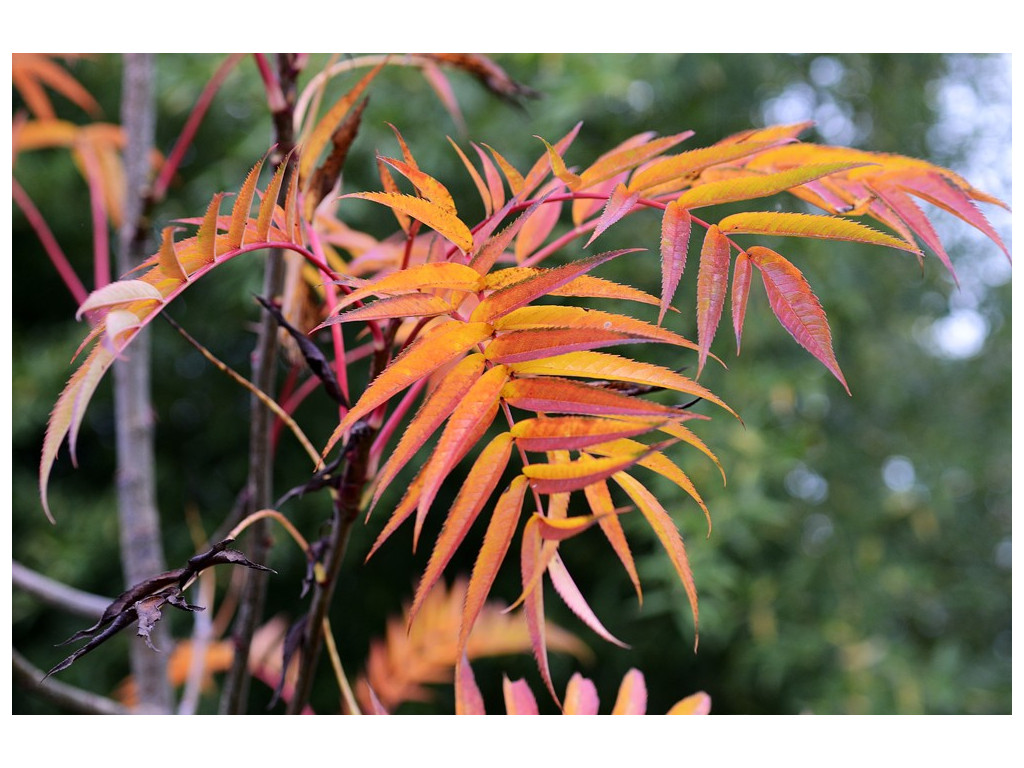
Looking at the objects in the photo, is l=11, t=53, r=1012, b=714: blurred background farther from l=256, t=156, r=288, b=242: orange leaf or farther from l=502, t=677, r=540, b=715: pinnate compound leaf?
l=256, t=156, r=288, b=242: orange leaf

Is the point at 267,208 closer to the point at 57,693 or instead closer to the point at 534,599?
the point at 534,599

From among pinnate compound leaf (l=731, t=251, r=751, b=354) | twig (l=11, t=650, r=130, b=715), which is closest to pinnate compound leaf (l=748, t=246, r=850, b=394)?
pinnate compound leaf (l=731, t=251, r=751, b=354)

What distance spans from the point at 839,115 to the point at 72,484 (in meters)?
1.75

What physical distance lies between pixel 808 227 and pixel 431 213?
0.39 ft

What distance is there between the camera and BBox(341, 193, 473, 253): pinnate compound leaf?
268 mm

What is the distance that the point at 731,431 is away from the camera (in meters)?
1.43

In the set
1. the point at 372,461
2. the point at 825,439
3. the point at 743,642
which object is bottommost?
the point at 743,642

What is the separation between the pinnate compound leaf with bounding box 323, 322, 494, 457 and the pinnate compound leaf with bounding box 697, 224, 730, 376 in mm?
64

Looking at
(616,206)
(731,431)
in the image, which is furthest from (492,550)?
(731,431)

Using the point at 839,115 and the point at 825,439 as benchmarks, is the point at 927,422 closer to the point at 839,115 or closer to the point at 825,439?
the point at 825,439

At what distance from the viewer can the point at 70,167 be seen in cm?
176

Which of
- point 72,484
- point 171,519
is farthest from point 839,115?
point 72,484

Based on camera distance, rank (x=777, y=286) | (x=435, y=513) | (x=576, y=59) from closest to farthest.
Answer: (x=777, y=286), (x=576, y=59), (x=435, y=513)
